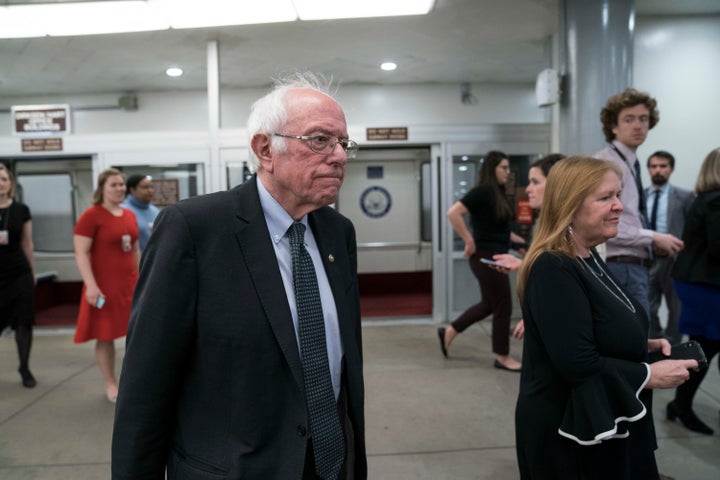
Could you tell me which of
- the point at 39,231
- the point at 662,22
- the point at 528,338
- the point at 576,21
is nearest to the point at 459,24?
the point at 576,21

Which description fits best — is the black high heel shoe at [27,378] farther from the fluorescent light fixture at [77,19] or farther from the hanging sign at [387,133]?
the hanging sign at [387,133]

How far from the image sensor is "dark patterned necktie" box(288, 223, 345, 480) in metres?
1.32

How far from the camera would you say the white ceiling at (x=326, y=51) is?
5305 mm

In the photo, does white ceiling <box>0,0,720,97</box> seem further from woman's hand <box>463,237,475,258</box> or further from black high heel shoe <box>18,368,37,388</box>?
black high heel shoe <box>18,368,37,388</box>

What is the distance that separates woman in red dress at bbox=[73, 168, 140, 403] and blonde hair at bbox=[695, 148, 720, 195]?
3744 millimetres

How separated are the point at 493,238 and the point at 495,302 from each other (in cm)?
54

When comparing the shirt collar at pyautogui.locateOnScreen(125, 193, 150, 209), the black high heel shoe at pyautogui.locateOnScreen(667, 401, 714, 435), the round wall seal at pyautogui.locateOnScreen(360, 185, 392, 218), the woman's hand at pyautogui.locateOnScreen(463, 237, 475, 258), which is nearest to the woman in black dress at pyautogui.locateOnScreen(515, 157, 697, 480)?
the black high heel shoe at pyautogui.locateOnScreen(667, 401, 714, 435)

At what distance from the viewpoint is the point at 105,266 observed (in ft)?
12.4

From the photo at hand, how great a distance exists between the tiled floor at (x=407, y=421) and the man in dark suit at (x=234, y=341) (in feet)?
5.77

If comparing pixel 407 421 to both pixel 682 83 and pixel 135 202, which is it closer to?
pixel 135 202

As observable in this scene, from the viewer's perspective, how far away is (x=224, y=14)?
5.01 metres

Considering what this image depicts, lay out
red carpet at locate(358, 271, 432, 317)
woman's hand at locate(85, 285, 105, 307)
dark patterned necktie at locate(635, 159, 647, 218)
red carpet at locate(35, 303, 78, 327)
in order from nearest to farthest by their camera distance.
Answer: dark patterned necktie at locate(635, 159, 647, 218) < woman's hand at locate(85, 285, 105, 307) < red carpet at locate(35, 303, 78, 327) < red carpet at locate(358, 271, 432, 317)

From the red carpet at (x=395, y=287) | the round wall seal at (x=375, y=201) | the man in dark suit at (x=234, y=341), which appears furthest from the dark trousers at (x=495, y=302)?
the round wall seal at (x=375, y=201)

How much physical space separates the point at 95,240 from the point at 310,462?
3.05 meters
